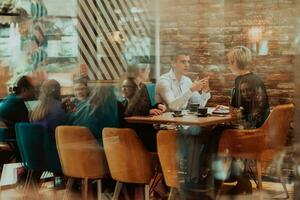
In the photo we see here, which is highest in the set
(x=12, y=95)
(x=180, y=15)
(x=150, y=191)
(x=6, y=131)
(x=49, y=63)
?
(x=180, y=15)

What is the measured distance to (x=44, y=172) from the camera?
12.9ft

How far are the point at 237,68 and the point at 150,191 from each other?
3.45ft

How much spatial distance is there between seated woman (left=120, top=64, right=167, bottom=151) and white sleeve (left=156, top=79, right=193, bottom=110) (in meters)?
0.05

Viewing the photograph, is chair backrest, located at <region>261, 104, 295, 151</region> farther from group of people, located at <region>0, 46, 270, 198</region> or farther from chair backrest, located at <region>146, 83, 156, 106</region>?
chair backrest, located at <region>146, 83, 156, 106</region>

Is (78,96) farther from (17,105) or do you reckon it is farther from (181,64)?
(181,64)

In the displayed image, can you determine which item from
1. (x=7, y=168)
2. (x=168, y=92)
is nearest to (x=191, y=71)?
(x=168, y=92)

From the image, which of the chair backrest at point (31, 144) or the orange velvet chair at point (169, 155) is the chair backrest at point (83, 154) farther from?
the orange velvet chair at point (169, 155)

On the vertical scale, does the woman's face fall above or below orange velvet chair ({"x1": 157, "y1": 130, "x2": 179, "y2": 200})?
above

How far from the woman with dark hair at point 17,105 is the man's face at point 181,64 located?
1.30 metres

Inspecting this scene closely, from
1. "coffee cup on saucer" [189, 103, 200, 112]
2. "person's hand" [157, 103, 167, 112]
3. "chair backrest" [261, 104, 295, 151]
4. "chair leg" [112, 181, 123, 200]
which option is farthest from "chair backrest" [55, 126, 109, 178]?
"chair backrest" [261, 104, 295, 151]

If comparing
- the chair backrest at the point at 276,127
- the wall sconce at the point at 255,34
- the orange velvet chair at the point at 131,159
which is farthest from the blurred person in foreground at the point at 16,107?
the chair backrest at the point at 276,127

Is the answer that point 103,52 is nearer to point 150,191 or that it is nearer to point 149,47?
point 149,47

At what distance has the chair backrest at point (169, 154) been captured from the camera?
10.6 ft

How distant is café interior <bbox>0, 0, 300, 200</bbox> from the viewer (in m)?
3.12
